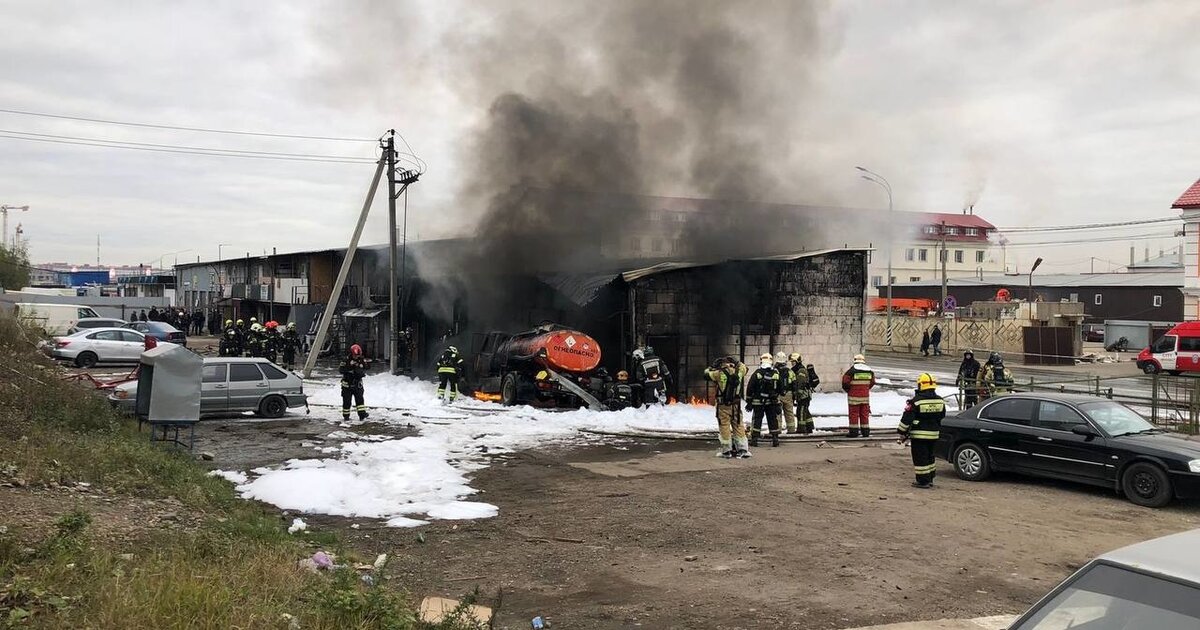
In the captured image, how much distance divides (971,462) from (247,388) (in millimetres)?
12955

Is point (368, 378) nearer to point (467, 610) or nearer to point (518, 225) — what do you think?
point (518, 225)

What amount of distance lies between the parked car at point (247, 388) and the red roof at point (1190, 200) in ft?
121

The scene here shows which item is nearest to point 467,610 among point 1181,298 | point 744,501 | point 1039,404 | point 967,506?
point 744,501

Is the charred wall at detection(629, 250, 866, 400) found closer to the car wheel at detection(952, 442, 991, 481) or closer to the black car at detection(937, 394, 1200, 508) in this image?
the black car at detection(937, 394, 1200, 508)

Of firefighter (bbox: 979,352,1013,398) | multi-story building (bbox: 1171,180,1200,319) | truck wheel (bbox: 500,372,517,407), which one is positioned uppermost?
multi-story building (bbox: 1171,180,1200,319)

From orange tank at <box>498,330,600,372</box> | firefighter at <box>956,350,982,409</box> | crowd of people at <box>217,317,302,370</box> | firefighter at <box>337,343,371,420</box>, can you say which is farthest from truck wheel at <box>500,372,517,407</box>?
crowd of people at <box>217,317,302,370</box>

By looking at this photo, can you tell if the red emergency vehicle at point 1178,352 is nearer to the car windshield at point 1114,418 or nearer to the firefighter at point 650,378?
the firefighter at point 650,378

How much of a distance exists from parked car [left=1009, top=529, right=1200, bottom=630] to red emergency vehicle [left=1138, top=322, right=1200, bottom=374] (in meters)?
29.1

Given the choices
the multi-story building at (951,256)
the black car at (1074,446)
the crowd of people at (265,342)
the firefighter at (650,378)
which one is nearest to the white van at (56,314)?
the crowd of people at (265,342)

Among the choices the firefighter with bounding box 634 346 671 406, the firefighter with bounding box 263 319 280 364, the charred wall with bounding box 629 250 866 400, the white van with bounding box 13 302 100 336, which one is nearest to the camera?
the firefighter with bounding box 634 346 671 406

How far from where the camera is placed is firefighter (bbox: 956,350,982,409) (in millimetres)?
15860

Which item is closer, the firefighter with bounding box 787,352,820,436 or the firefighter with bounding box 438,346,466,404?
the firefighter with bounding box 787,352,820,436

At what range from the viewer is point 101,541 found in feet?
19.4

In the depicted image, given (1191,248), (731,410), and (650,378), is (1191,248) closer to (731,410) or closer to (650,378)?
(650,378)
